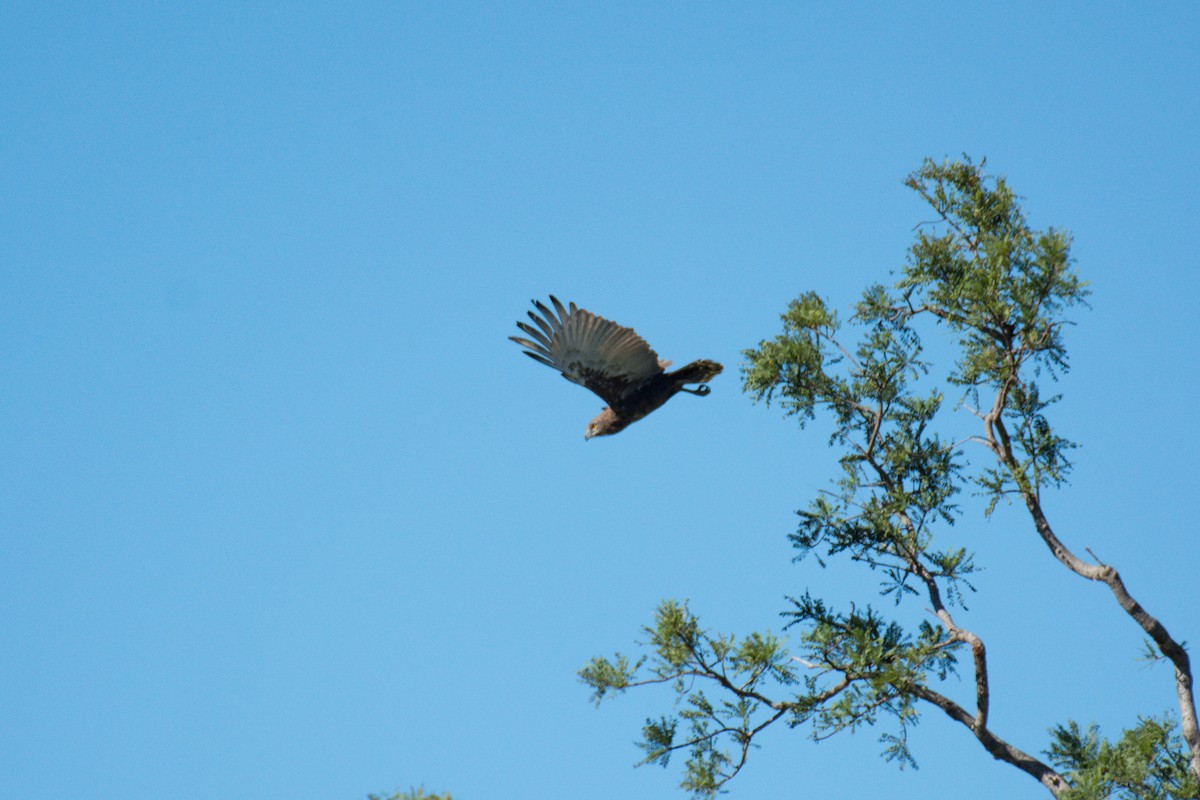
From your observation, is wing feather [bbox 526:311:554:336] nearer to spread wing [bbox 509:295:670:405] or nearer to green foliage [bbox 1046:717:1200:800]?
spread wing [bbox 509:295:670:405]

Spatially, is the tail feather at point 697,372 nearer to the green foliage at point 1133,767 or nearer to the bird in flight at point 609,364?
the bird in flight at point 609,364

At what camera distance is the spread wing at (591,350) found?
12266 mm

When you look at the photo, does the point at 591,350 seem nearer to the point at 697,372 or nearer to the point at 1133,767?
the point at 697,372

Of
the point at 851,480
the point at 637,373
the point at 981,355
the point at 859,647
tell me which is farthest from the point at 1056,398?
the point at 637,373

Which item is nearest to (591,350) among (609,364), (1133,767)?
(609,364)

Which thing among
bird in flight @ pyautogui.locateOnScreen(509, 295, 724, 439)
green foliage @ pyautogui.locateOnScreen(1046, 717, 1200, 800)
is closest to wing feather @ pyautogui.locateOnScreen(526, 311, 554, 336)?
bird in flight @ pyautogui.locateOnScreen(509, 295, 724, 439)

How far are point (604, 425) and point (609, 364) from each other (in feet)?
2.56

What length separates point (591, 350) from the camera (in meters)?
12.5

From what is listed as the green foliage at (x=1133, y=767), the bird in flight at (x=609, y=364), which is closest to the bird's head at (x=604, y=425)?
the bird in flight at (x=609, y=364)

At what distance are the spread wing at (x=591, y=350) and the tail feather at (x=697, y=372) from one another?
0.18m

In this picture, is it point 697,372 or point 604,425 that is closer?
point 697,372

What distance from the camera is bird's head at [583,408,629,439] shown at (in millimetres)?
13229

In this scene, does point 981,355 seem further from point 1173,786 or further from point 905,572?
point 1173,786

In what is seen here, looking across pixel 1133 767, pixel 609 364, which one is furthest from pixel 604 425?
pixel 1133 767
